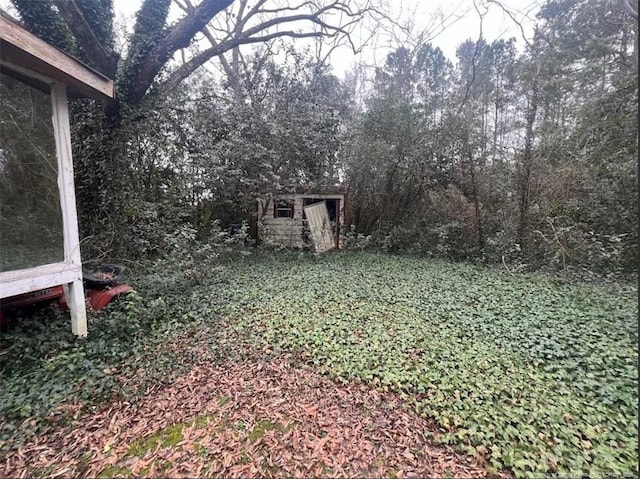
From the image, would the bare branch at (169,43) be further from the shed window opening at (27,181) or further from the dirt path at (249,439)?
the dirt path at (249,439)

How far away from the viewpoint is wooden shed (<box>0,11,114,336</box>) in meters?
2.49

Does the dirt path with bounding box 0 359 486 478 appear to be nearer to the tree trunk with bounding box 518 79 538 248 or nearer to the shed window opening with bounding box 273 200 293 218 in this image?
the tree trunk with bounding box 518 79 538 248

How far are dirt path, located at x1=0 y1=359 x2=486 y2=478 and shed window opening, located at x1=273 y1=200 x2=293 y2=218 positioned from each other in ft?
20.7

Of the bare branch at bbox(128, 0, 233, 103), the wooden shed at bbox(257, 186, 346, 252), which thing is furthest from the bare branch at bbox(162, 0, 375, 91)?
the wooden shed at bbox(257, 186, 346, 252)

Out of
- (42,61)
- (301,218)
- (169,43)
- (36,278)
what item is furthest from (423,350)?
(301,218)

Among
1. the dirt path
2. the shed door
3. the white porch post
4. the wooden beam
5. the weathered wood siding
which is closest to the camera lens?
the dirt path

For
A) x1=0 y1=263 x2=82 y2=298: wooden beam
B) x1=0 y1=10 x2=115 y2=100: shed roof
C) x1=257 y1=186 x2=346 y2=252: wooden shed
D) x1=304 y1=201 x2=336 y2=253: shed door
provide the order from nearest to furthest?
1. x1=0 y1=10 x2=115 y2=100: shed roof
2. x1=0 y1=263 x2=82 y2=298: wooden beam
3. x1=304 y1=201 x2=336 y2=253: shed door
4. x1=257 y1=186 x2=346 y2=252: wooden shed

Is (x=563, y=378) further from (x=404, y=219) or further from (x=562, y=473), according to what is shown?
(x=404, y=219)

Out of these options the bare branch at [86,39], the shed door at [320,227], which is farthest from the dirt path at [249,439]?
the shed door at [320,227]

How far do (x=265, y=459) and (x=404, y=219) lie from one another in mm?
7523

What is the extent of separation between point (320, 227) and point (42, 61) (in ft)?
20.9

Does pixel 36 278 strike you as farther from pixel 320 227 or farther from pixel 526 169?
pixel 526 169

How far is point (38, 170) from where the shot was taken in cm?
270

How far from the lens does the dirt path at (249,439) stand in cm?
175
